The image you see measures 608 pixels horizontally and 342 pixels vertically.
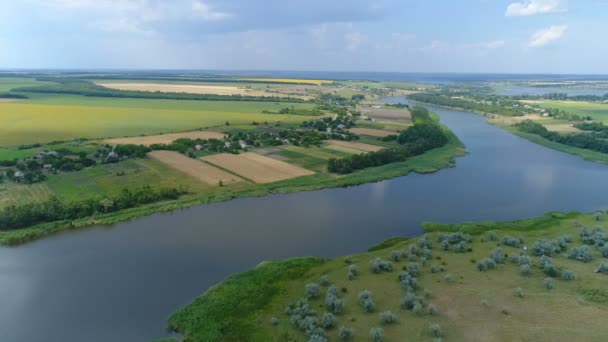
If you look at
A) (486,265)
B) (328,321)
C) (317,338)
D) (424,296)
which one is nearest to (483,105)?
(486,265)

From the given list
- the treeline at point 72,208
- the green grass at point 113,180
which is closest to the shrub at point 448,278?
the green grass at point 113,180

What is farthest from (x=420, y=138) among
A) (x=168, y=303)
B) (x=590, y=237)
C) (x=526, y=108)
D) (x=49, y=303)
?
(x=526, y=108)

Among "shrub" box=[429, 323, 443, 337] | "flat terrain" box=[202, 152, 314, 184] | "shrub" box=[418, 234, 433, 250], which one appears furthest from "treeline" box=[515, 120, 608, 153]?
"shrub" box=[429, 323, 443, 337]

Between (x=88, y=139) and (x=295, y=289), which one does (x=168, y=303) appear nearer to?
(x=295, y=289)

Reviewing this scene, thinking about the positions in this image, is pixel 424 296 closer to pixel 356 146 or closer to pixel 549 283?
pixel 549 283

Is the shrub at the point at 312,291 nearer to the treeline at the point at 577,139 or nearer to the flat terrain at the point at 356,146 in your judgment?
the flat terrain at the point at 356,146

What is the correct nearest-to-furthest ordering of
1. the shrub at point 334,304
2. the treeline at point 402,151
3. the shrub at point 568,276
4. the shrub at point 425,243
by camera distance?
the shrub at point 334,304
the shrub at point 568,276
the shrub at point 425,243
the treeline at point 402,151
